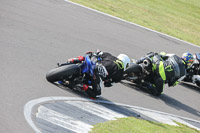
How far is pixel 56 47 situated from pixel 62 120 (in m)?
5.14

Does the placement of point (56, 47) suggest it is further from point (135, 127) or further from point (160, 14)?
point (160, 14)

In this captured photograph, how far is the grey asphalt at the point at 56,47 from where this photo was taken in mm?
7488

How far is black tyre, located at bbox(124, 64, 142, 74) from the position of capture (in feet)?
33.9

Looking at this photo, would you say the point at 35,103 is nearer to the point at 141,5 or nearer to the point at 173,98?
the point at 173,98

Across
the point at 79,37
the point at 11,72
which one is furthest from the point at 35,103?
the point at 79,37

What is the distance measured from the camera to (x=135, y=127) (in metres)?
7.54

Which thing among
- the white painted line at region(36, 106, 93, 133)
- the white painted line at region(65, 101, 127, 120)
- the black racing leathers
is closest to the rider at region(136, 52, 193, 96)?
the black racing leathers

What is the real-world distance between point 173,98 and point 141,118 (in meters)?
2.93

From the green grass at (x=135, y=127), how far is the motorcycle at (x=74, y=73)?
1442 mm

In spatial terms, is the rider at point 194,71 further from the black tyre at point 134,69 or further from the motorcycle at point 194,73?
the black tyre at point 134,69

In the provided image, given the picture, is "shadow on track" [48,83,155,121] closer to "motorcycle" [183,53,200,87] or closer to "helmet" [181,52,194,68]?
"helmet" [181,52,194,68]

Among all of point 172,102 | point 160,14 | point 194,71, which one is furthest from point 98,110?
point 160,14

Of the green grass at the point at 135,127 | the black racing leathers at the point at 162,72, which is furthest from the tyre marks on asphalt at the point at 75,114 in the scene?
the black racing leathers at the point at 162,72

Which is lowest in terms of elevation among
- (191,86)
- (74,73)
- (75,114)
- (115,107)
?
(191,86)
